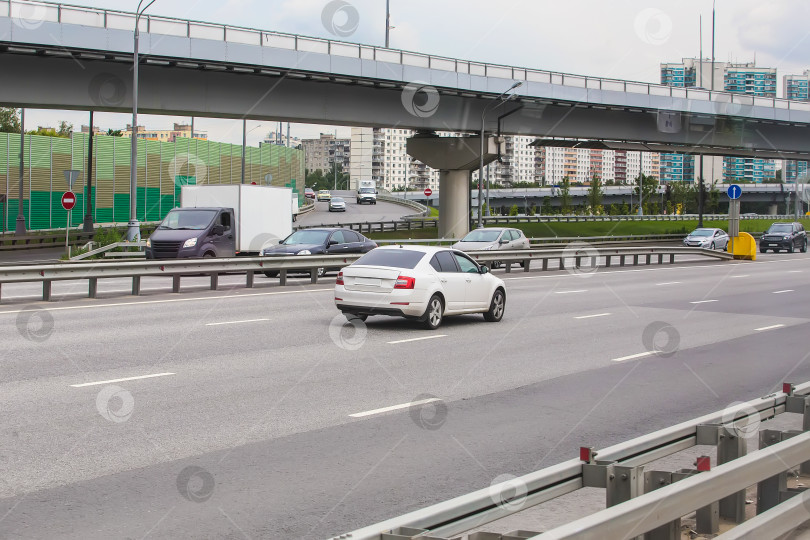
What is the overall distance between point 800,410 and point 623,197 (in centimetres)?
16453

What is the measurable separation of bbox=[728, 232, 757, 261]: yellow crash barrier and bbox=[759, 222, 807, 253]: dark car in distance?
38.4 feet

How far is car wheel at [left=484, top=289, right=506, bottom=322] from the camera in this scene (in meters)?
17.8

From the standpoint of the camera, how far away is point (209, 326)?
52.0ft

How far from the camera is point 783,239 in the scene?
56406 millimetres

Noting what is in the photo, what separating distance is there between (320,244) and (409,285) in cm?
1453

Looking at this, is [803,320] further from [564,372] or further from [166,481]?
[166,481]

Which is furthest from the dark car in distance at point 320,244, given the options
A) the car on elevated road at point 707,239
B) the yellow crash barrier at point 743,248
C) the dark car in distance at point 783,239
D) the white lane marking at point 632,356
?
the dark car in distance at point 783,239

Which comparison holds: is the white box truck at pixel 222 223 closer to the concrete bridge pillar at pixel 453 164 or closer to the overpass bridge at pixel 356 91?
the overpass bridge at pixel 356 91

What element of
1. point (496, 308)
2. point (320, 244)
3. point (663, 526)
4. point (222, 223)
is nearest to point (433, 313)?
point (496, 308)

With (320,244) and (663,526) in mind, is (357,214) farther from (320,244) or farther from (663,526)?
(663,526)

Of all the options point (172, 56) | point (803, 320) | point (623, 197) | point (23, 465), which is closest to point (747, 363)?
point (803, 320)

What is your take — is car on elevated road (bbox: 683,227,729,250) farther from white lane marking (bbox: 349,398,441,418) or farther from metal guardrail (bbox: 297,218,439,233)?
white lane marking (bbox: 349,398,441,418)

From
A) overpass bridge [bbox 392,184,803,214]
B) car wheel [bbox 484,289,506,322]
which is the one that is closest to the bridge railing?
car wheel [bbox 484,289,506,322]

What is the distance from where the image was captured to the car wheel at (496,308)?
17.8 meters
